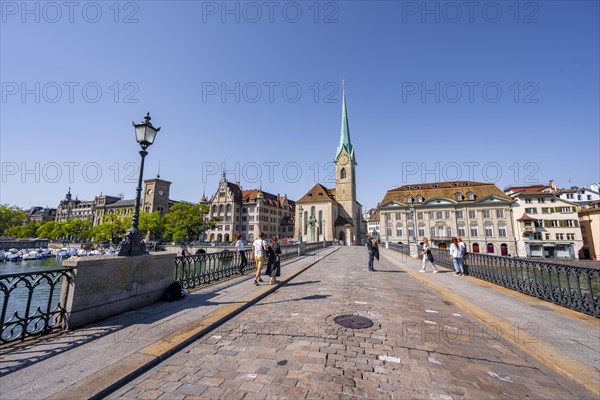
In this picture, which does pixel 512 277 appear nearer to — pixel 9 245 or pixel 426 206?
pixel 426 206

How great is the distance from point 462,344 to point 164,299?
7.17 meters

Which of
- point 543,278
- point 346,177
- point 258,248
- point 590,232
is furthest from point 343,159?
point 543,278

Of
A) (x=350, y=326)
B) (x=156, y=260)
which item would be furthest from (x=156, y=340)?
(x=350, y=326)

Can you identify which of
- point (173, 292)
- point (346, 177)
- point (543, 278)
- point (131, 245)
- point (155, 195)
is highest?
point (346, 177)

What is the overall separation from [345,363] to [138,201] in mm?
6209

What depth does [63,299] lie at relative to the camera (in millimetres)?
4738

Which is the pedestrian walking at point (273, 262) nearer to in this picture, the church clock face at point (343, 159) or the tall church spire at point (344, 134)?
the church clock face at point (343, 159)

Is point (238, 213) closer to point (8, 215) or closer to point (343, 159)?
point (343, 159)

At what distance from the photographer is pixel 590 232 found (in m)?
47.0

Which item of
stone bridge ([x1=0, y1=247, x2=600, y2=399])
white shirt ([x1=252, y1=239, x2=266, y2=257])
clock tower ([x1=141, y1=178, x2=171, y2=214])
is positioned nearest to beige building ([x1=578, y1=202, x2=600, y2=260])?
stone bridge ([x1=0, y1=247, x2=600, y2=399])

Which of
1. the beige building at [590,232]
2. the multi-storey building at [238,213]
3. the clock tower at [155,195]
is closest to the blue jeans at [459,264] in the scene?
the beige building at [590,232]

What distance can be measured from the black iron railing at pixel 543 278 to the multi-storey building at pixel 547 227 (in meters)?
47.3

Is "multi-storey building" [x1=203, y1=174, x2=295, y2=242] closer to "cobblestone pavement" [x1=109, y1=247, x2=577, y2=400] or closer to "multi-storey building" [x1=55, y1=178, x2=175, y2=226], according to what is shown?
"multi-storey building" [x1=55, y1=178, x2=175, y2=226]

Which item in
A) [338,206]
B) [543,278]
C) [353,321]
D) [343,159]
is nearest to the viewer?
[353,321]
